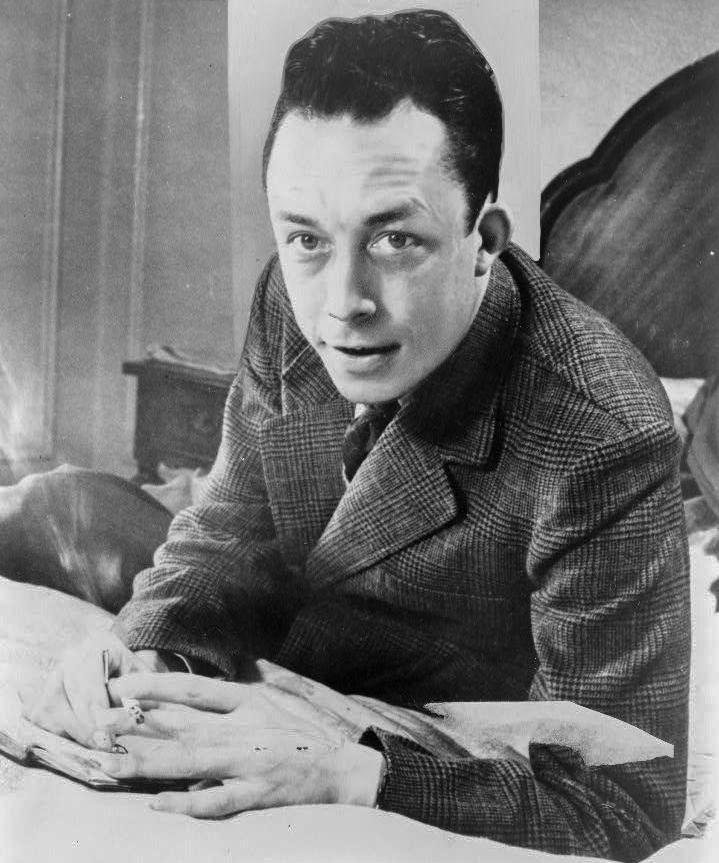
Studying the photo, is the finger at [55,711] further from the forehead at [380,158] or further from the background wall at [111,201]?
the forehead at [380,158]

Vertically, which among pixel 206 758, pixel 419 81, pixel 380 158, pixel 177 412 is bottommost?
pixel 206 758

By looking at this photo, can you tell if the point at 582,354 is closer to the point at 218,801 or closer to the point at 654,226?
the point at 654,226

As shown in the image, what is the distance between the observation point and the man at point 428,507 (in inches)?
53.8

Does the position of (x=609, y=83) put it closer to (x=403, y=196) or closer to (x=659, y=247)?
(x=659, y=247)

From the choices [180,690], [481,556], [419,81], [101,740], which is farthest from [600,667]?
[419,81]

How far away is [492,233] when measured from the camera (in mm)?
1415

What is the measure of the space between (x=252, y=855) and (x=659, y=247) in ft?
3.31

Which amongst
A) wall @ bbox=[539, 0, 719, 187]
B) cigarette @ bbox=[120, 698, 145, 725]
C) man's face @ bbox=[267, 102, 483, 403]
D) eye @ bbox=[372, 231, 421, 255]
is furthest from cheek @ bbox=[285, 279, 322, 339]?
cigarette @ bbox=[120, 698, 145, 725]

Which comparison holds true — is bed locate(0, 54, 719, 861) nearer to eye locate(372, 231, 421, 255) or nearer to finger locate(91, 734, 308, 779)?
finger locate(91, 734, 308, 779)

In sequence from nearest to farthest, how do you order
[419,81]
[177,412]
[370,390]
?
[419,81], [370,390], [177,412]

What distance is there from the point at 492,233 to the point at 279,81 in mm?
366

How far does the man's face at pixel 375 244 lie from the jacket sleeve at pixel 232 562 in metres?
0.11

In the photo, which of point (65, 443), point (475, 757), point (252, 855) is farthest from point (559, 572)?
point (65, 443)

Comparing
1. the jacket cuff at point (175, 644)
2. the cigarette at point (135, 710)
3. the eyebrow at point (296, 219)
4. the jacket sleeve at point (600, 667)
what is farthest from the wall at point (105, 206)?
the jacket sleeve at point (600, 667)
